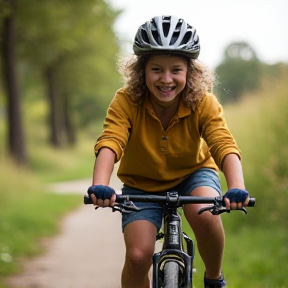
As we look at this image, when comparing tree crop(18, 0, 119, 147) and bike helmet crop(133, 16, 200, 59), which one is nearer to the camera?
bike helmet crop(133, 16, 200, 59)

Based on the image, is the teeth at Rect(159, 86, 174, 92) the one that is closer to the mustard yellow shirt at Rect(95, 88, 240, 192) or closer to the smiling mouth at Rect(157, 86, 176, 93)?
the smiling mouth at Rect(157, 86, 176, 93)

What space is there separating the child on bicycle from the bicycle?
0.21 meters

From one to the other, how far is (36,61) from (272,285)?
51.3 feet

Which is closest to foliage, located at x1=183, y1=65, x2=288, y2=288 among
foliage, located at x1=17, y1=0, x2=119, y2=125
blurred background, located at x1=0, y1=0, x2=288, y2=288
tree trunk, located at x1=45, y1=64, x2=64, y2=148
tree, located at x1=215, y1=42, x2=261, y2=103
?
blurred background, located at x1=0, y1=0, x2=288, y2=288

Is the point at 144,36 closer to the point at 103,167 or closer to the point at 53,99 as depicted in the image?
the point at 103,167

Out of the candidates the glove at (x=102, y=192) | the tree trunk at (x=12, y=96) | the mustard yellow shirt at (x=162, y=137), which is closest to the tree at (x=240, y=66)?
the tree trunk at (x=12, y=96)

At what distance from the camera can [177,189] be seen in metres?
4.06

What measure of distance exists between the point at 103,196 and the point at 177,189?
1.00 metres

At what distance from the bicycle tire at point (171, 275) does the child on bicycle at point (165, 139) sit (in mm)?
284

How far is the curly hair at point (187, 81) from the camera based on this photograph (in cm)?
388

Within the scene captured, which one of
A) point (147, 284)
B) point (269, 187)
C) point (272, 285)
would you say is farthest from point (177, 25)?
point (269, 187)

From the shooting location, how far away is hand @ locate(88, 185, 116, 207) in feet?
10.3

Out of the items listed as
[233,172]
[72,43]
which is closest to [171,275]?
[233,172]

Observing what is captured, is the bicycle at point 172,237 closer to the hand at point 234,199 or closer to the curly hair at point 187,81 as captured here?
the hand at point 234,199
